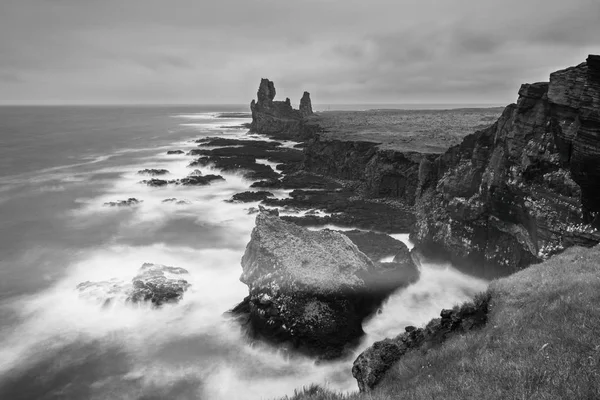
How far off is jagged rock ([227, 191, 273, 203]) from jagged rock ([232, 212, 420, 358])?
23.5 metres

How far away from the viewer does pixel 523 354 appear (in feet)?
27.2

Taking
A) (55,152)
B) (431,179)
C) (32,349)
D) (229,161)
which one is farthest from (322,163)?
(55,152)

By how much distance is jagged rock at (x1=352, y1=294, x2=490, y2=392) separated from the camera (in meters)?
11.7

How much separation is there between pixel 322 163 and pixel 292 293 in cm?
4376

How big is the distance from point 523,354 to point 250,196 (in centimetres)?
4009

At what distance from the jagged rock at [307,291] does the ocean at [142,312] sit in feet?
2.96

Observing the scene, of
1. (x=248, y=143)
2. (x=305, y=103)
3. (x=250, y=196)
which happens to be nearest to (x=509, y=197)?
(x=250, y=196)

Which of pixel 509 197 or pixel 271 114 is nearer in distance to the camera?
pixel 509 197

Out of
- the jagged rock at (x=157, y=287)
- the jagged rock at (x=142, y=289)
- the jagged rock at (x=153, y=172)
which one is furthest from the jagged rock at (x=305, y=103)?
the jagged rock at (x=142, y=289)

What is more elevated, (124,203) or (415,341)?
(415,341)

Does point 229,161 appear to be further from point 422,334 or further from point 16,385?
point 422,334

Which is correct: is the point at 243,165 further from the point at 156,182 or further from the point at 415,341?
the point at 415,341

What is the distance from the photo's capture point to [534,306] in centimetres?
1079

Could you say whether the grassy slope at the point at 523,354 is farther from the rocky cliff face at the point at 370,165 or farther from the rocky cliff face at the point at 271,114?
the rocky cliff face at the point at 271,114
